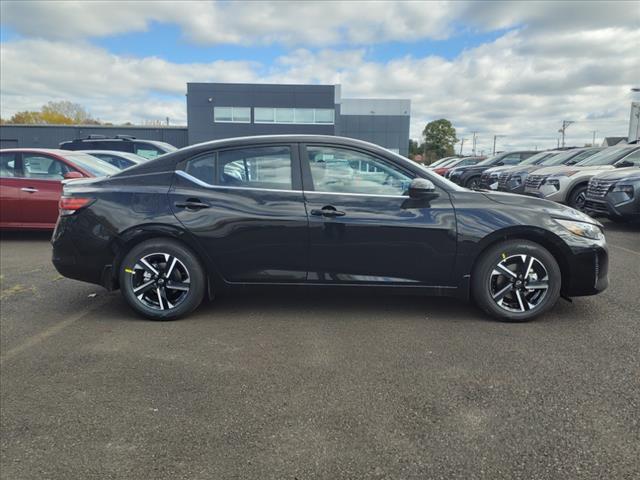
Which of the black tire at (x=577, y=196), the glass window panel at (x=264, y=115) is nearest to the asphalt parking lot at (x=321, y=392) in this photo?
the black tire at (x=577, y=196)

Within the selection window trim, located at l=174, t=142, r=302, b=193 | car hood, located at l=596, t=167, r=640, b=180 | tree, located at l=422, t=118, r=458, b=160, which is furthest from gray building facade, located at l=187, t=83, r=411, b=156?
tree, located at l=422, t=118, r=458, b=160

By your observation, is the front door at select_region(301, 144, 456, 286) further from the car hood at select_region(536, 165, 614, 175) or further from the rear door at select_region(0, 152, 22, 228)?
the car hood at select_region(536, 165, 614, 175)

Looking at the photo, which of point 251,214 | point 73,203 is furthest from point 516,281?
point 73,203

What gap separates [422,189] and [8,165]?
6.95m

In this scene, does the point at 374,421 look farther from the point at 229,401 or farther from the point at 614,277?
the point at 614,277

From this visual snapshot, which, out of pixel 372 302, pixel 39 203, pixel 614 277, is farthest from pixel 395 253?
pixel 39 203

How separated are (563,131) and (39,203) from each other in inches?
3031

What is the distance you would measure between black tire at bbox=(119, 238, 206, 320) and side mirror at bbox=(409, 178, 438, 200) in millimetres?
1896

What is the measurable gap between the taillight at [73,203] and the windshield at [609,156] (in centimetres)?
1079

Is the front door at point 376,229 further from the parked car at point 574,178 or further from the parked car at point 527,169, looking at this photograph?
the parked car at point 527,169

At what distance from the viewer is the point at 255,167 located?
4219 mm

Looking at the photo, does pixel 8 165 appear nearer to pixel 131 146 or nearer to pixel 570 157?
pixel 131 146

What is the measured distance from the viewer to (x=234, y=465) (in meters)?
2.26

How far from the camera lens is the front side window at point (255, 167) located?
418cm
